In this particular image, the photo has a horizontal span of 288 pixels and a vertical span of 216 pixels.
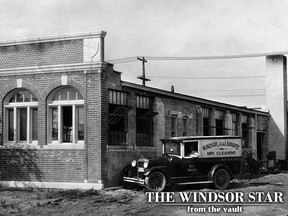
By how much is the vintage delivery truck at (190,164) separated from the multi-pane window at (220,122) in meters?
10.6

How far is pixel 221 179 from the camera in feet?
67.2

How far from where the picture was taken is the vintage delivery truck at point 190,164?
63.4 ft

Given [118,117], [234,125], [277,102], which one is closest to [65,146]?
[118,117]

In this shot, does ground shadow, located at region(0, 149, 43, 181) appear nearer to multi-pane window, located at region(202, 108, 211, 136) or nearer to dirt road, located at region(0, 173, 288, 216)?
dirt road, located at region(0, 173, 288, 216)

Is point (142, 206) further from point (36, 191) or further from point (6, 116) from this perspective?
point (6, 116)

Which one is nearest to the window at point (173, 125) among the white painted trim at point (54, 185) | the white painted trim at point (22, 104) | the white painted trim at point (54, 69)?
the white painted trim at point (54, 69)

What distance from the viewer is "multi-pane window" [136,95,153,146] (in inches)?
933

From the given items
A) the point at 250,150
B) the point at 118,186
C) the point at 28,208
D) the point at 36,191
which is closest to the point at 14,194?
the point at 36,191

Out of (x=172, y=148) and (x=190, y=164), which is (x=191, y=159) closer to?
(x=190, y=164)

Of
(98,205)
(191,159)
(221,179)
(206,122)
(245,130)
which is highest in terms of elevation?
(206,122)

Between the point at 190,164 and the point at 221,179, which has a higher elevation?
the point at 190,164

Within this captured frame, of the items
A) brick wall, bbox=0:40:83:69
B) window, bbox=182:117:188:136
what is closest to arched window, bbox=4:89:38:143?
brick wall, bbox=0:40:83:69

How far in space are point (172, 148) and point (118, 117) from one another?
297cm

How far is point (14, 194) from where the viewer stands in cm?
2014
